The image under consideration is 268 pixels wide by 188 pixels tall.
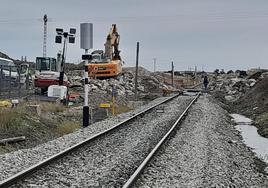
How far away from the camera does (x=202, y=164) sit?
11.6 meters

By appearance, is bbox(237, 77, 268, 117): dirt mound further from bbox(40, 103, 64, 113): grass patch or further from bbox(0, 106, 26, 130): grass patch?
bbox(0, 106, 26, 130): grass patch

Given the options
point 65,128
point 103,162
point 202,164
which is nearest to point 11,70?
point 65,128

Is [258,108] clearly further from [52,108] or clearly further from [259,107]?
[52,108]

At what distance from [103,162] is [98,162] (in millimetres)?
119

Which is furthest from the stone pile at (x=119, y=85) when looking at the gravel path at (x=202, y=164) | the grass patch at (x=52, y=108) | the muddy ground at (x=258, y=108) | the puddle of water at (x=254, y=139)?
the gravel path at (x=202, y=164)

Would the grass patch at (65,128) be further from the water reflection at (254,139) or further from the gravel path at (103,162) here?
the water reflection at (254,139)

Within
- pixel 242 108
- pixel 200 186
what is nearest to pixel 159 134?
pixel 200 186

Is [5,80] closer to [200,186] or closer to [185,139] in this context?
[185,139]

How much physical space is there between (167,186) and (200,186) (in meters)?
0.64

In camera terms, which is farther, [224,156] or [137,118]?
[137,118]

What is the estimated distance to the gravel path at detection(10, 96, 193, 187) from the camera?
9227 millimetres

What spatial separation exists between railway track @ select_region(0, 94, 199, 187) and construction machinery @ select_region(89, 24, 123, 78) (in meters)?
30.7

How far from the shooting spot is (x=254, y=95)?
38688mm

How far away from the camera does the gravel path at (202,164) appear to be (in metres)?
9.77
